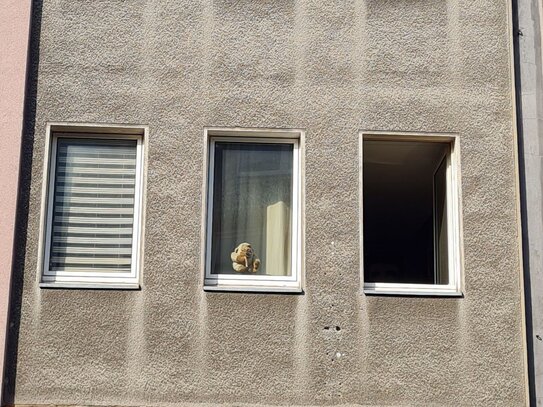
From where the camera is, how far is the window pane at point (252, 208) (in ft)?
27.9

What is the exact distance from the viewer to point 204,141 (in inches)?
334

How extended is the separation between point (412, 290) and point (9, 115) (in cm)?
379

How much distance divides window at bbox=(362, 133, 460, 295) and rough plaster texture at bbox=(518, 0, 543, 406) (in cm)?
63

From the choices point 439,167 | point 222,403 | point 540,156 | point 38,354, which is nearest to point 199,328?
point 222,403

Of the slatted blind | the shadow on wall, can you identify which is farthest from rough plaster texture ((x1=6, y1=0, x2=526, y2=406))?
the slatted blind

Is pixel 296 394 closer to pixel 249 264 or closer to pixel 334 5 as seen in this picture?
pixel 249 264

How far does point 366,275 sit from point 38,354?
115 inches

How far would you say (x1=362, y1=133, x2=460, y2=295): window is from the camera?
8500 mm

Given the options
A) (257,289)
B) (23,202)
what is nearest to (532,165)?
Result: (257,289)

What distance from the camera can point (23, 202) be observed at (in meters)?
8.33

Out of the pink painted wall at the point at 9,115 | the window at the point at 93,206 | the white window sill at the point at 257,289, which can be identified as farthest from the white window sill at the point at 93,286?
the white window sill at the point at 257,289

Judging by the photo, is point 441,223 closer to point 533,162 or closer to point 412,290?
point 412,290

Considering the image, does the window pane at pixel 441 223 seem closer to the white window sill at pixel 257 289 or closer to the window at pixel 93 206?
the white window sill at pixel 257 289

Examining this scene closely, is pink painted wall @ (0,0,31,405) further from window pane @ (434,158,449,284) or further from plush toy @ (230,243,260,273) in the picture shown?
window pane @ (434,158,449,284)
